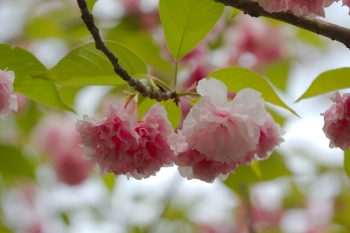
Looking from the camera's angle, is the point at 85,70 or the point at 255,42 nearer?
the point at 85,70

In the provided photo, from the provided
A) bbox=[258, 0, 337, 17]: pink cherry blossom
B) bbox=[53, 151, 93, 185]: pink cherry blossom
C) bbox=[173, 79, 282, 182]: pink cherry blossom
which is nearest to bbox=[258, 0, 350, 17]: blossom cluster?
bbox=[258, 0, 337, 17]: pink cherry blossom

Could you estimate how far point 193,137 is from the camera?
1.13 meters

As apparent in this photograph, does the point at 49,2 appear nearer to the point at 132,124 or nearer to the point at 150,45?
the point at 150,45

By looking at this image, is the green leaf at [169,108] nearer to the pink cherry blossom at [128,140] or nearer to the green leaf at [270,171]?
the pink cherry blossom at [128,140]

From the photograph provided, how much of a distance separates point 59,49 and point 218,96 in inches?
92.6

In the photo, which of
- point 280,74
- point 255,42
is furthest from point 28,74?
point 255,42

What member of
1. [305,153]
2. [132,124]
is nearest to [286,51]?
[305,153]

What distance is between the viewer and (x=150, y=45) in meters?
2.64

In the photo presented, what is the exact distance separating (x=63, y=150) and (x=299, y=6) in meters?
2.29

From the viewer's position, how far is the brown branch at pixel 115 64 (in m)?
1.14

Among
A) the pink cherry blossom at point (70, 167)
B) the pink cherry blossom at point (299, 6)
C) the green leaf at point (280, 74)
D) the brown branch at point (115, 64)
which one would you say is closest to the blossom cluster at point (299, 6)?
the pink cherry blossom at point (299, 6)

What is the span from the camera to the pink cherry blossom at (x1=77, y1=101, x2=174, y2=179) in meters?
1.22

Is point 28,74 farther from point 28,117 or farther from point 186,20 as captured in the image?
point 28,117

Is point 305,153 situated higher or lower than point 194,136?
lower
